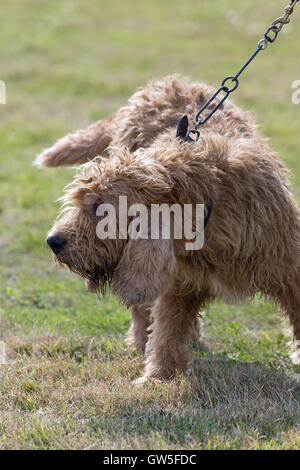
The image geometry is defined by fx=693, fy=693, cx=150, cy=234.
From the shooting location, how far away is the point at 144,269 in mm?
3990

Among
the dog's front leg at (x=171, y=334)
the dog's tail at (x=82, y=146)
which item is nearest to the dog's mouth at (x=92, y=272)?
the dog's front leg at (x=171, y=334)

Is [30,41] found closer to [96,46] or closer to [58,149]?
[96,46]

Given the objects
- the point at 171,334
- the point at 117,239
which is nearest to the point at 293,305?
the point at 171,334

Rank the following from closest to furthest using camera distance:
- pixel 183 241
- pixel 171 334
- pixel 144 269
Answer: pixel 144 269 < pixel 183 241 < pixel 171 334

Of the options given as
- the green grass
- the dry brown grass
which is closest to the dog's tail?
the green grass

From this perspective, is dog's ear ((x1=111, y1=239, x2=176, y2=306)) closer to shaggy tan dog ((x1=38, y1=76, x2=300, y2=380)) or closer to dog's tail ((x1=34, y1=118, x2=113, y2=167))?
shaggy tan dog ((x1=38, y1=76, x2=300, y2=380))

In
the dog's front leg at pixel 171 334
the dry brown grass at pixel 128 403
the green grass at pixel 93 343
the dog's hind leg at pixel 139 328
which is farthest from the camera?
the dog's hind leg at pixel 139 328

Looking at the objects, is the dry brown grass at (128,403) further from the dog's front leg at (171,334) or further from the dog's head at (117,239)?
the dog's head at (117,239)

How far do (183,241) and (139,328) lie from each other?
1581 mm

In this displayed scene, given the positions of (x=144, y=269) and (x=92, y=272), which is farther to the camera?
(x=92, y=272)

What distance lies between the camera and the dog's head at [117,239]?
3.96 m

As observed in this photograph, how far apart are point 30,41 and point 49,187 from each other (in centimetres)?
997

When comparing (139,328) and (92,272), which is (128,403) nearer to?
(92,272)

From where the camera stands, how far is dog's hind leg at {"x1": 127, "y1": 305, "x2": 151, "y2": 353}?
547 cm
